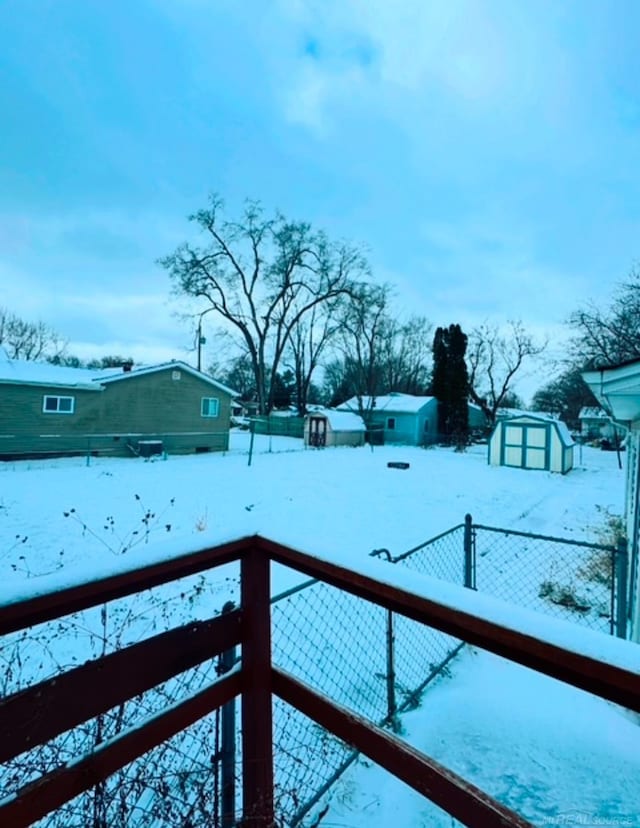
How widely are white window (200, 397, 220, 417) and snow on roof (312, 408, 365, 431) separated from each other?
21.9 ft

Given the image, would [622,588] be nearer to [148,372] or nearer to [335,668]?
[335,668]

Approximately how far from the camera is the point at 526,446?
634 inches

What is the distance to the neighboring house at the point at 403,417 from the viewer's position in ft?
84.3

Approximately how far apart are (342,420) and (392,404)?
3.97 metres

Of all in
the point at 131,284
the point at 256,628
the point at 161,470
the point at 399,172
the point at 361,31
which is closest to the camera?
the point at 256,628

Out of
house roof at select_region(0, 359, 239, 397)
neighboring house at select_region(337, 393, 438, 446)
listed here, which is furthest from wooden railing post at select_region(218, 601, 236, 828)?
neighboring house at select_region(337, 393, 438, 446)

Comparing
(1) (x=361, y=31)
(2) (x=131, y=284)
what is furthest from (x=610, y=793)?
(2) (x=131, y=284)

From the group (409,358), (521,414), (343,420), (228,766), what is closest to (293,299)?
(343,420)

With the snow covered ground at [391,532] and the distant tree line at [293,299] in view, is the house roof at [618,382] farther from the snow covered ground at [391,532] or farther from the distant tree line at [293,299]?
the distant tree line at [293,299]

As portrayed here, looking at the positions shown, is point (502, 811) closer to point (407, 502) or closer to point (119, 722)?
point (119, 722)

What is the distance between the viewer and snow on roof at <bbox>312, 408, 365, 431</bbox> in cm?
2383

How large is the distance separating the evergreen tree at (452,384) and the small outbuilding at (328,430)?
6.89 meters

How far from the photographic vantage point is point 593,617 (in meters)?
4.37

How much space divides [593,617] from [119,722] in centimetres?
481
